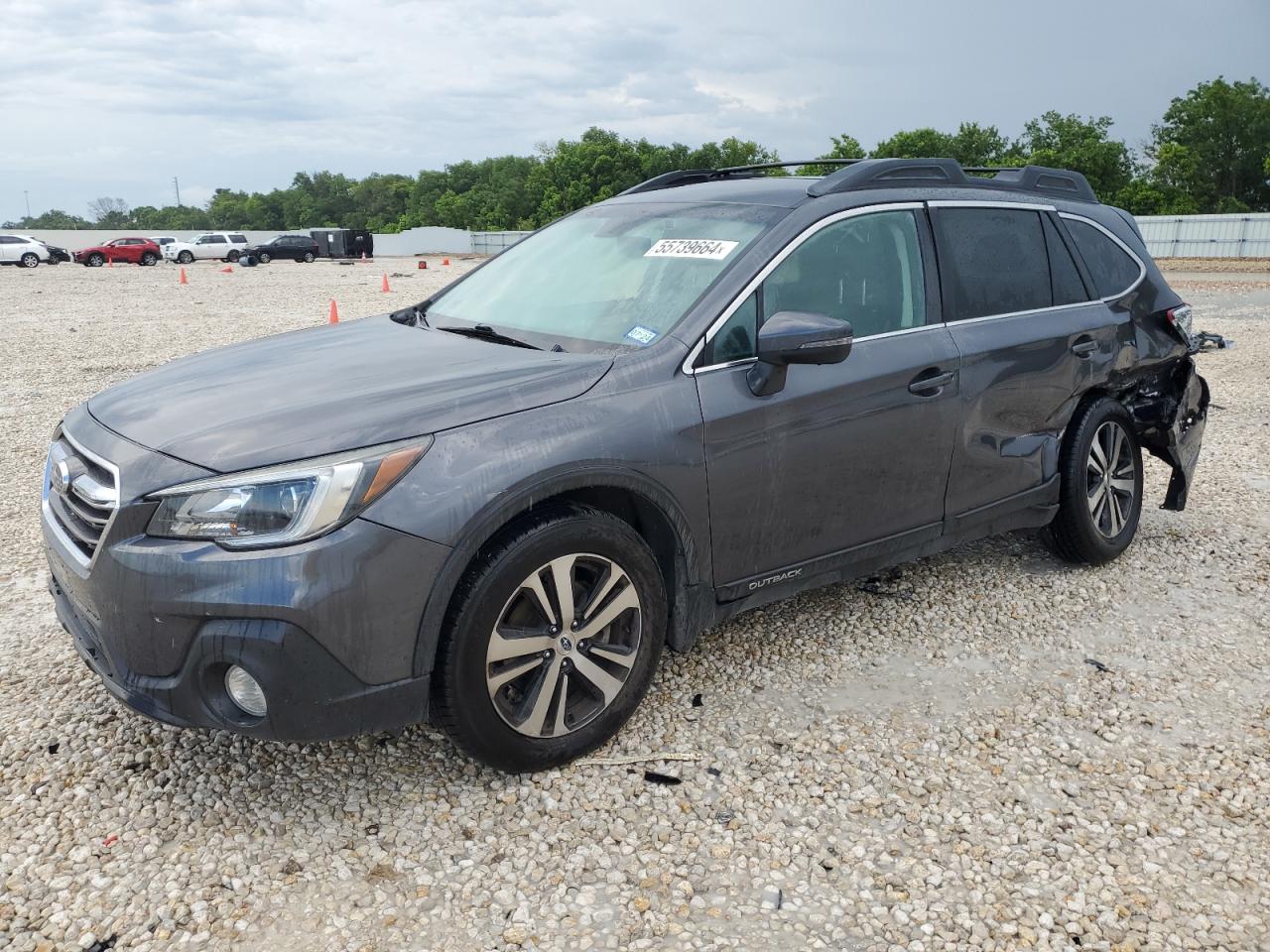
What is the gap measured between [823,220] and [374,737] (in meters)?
2.41

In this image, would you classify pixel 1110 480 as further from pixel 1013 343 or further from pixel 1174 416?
pixel 1013 343

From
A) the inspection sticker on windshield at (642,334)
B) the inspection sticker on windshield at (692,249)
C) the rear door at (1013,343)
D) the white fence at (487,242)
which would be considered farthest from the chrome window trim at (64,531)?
the white fence at (487,242)

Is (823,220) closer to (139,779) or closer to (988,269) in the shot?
(988,269)

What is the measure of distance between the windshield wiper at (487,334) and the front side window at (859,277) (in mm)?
842

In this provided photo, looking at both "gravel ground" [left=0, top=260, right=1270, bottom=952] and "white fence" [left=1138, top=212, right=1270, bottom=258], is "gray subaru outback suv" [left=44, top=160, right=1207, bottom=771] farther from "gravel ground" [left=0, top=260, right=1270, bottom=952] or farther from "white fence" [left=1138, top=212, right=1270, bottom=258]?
"white fence" [left=1138, top=212, right=1270, bottom=258]

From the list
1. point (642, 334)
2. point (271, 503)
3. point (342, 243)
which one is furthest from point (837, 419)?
point (342, 243)

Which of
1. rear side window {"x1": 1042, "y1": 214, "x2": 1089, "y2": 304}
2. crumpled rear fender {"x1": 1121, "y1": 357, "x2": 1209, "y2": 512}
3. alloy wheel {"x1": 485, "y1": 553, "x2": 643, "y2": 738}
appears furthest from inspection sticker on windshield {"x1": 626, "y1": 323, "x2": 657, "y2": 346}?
crumpled rear fender {"x1": 1121, "y1": 357, "x2": 1209, "y2": 512}

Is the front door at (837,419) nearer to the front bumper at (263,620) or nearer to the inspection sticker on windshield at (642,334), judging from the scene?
the inspection sticker on windshield at (642,334)

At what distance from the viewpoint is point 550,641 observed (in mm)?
3096

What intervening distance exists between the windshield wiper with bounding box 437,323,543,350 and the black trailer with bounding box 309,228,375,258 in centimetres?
5213

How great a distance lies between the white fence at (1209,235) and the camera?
3847cm

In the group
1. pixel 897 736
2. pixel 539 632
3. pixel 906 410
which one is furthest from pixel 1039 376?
pixel 539 632

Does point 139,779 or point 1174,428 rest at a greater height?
point 1174,428

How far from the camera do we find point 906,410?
391 cm
